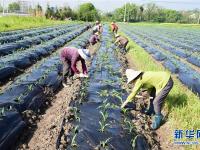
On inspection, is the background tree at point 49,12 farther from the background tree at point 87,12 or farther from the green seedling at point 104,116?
the green seedling at point 104,116

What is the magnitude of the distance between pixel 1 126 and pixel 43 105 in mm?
1914

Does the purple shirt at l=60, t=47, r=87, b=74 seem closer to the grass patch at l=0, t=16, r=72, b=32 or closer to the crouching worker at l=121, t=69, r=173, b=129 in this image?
the crouching worker at l=121, t=69, r=173, b=129

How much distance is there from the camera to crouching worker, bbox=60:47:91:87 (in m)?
7.59

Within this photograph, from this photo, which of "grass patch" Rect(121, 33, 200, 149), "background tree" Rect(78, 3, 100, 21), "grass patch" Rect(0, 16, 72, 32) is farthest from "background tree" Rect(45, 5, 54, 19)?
"grass patch" Rect(121, 33, 200, 149)

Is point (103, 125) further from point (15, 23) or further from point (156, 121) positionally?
point (15, 23)

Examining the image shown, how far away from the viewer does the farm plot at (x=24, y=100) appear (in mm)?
5191

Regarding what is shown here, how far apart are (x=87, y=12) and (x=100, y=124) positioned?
2792 inches

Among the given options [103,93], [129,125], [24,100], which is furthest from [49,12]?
[129,125]

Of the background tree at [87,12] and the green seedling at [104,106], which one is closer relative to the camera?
the green seedling at [104,106]

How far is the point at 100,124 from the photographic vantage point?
17.8 feet

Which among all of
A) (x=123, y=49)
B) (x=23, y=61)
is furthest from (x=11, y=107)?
(x=123, y=49)

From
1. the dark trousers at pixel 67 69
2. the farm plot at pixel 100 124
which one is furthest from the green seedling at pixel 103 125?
the dark trousers at pixel 67 69

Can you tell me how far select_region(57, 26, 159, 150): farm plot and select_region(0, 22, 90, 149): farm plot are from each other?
735 mm

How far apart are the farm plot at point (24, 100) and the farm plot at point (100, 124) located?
2.41 feet
